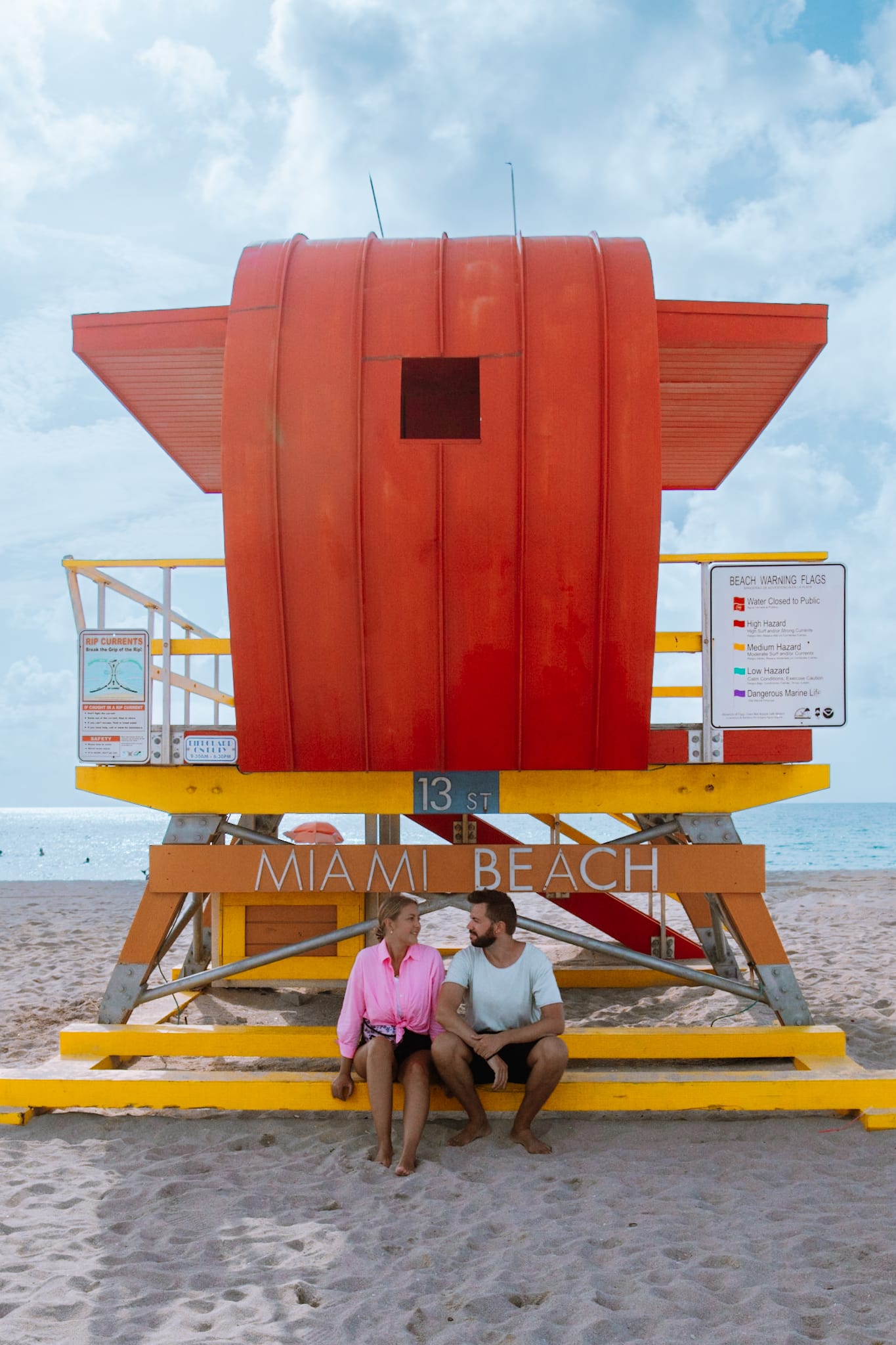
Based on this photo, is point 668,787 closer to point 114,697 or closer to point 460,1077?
point 460,1077

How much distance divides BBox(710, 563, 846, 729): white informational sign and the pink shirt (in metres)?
2.24

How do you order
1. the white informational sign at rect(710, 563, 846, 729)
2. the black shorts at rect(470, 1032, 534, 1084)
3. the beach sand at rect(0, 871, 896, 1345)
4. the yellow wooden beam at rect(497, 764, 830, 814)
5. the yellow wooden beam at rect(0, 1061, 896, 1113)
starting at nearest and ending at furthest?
the beach sand at rect(0, 871, 896, 1345)
the black shorts at rect(470, 1032, 534, 1084)
the yellow wooden beam at rect(0, 1061, 896, 1113)
the white informational sign at rect(710, 563, 846, 729)
the yellow wooden beam at rect(497, 764, 830, 814)

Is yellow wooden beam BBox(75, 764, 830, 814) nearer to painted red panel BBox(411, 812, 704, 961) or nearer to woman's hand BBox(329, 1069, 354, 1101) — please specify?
woman's hand BBox(329, 1069, 354, 1101)

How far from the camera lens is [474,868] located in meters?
5.93

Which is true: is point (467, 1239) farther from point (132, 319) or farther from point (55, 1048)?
point (132, 319)

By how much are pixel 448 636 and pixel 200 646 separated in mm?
2067

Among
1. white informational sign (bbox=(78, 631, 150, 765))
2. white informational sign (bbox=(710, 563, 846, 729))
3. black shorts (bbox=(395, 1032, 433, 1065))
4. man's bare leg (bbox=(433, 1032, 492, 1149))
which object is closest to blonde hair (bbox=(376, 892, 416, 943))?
black shorts (bbox=(395, 1032, 433, 1065))

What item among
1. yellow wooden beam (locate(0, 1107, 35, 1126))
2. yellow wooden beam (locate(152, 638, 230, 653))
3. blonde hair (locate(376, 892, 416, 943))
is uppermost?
yellow wooden beam (locate(152, 638, 230, 653))

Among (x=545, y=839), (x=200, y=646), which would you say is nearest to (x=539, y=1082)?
(x=200, y=646)

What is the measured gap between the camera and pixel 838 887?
738 inches

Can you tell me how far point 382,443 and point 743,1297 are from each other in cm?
436

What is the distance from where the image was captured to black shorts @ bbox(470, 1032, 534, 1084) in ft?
17.1

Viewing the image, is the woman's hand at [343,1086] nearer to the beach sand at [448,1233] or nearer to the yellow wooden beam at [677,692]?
the beach sand at [448,1233]

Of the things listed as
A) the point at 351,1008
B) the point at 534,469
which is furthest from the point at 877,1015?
the point at 534,469
